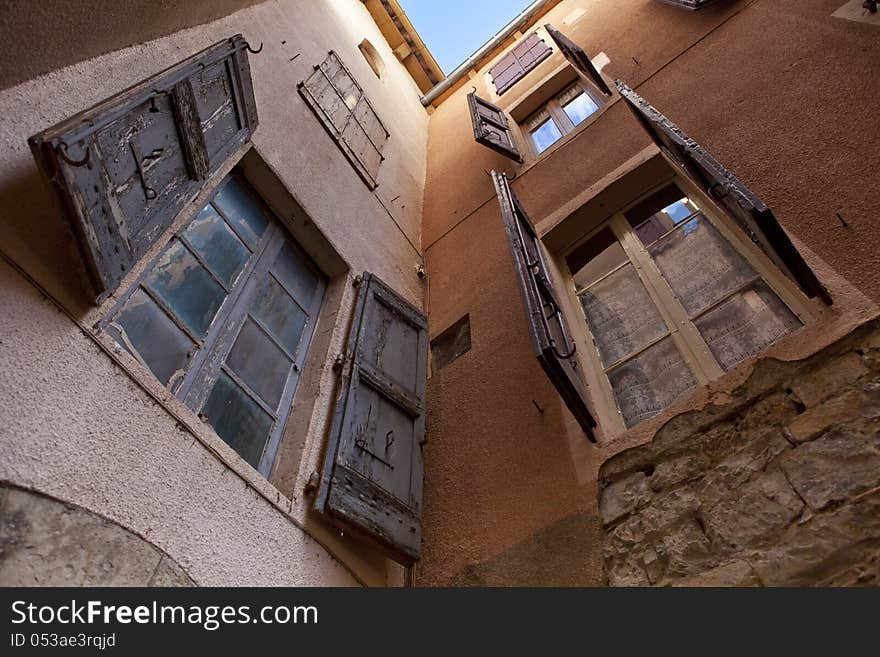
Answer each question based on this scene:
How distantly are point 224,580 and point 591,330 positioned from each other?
101 inches

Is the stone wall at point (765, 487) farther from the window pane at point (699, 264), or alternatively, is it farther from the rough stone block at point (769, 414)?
the window pane at point (699, 264)

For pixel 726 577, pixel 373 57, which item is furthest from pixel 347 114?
pixel 726 577

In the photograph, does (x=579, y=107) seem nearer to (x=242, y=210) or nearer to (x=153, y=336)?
(x=242, y=210)

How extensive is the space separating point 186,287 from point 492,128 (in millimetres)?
4194

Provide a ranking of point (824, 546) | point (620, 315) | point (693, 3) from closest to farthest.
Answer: point (824, 546)
point (620, 315)
point (693, 3)

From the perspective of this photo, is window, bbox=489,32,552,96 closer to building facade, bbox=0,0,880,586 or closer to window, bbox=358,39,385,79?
window, bbox=358,39,385,79

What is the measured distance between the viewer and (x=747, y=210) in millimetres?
2615

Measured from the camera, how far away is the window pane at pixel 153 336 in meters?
2.61

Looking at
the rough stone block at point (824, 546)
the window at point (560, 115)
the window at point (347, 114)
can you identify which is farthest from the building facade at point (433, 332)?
the window at point (560, 115)

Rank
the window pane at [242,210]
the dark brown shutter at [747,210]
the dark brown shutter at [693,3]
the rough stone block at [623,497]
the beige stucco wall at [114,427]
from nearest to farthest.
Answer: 1. the beige stucco wall at [114,427]
2. the dark brown shutter at [747,210]
3. the rough stone block at [623,497]
4. the window pane at [242,210]
5. the dark brown shutter at [693,3]

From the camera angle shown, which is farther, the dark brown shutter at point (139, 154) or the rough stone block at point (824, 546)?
the dark brown shutter at point (139, 154)

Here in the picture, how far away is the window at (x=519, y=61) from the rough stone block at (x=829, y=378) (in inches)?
247

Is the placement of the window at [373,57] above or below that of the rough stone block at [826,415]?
above

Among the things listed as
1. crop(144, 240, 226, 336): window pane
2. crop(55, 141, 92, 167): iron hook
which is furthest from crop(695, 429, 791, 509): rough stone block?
crop(55, 141, 92, 167): iron hook
